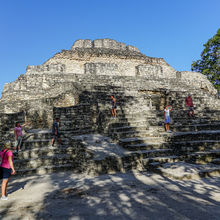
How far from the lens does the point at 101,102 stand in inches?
358

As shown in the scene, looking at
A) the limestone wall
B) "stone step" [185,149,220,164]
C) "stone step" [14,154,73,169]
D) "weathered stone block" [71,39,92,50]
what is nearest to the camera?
"stone step" [185,149,220,164]

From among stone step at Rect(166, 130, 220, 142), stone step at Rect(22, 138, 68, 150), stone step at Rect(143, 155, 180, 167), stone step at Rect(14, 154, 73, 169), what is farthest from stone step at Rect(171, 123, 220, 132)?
stone step at Rect(22, 138, 68, 150)

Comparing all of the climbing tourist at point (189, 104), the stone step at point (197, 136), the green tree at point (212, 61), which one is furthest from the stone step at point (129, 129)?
the green tree at point (212, 61)

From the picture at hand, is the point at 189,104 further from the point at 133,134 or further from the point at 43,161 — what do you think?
the point at 43,161

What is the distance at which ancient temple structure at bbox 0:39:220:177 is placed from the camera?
705 cm

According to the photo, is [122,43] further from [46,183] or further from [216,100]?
[46,183]

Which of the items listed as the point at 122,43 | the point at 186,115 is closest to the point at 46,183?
the point at 186,115

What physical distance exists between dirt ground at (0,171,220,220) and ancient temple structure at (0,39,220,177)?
5.84ft

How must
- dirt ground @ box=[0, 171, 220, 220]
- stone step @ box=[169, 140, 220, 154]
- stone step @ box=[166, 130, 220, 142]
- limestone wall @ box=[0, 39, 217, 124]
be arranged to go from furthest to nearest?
limestone wall @ box=[0, 39, 217, 124] → stone step @ box=[166, 130, 220, 142] → stone step @ box=[169, 140, 220, 154] → dirt ground @ box=[0, 171, 220, 220]

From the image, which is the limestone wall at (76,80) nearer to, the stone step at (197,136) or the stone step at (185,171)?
the stone step at (197,136)

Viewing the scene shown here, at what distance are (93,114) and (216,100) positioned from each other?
9543mm

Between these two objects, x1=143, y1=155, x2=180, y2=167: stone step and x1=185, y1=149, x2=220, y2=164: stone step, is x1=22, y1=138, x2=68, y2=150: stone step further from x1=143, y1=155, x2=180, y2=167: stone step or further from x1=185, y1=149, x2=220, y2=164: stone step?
x1=185, y1=149, x2=220, y2=164: stone step

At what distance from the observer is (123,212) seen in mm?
2568

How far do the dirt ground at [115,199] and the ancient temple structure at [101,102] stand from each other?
1779 mm
